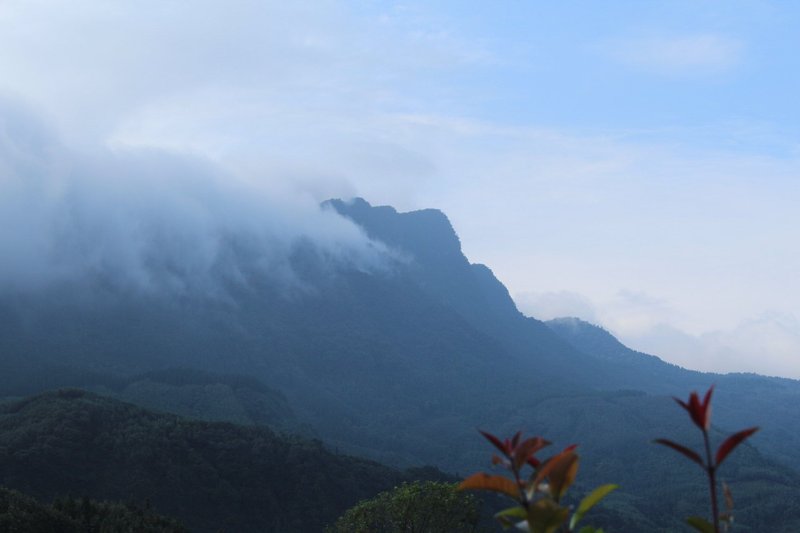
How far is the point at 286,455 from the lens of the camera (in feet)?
430

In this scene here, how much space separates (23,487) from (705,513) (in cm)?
12929

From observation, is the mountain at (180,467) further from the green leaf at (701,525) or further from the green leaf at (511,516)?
the green leaf at (701,525)

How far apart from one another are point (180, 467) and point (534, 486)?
117m

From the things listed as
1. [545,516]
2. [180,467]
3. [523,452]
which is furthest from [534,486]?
[180,467]

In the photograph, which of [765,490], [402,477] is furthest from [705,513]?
[402,477]

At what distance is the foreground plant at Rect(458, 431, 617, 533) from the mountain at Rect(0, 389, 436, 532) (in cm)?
10105

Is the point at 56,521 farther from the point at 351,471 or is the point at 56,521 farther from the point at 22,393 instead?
the point at 22,393

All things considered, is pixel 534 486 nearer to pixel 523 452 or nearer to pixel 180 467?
pixel 523 452

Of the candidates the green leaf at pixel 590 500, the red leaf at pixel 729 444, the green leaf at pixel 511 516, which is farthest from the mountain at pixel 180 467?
the red leaf at pixel 729 444

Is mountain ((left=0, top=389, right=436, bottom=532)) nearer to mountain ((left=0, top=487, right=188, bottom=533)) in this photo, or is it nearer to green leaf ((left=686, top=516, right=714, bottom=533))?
mountain ((left=0, top=487, right=188, bottom=533))

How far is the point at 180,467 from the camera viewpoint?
11606 cm

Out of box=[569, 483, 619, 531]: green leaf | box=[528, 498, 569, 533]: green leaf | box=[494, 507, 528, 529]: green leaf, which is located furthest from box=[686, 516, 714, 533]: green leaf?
box=[494, 507, 528, 529]: green leaf

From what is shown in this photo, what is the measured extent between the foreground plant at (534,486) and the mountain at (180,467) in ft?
332

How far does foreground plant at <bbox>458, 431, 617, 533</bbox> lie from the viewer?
6.25 metres
